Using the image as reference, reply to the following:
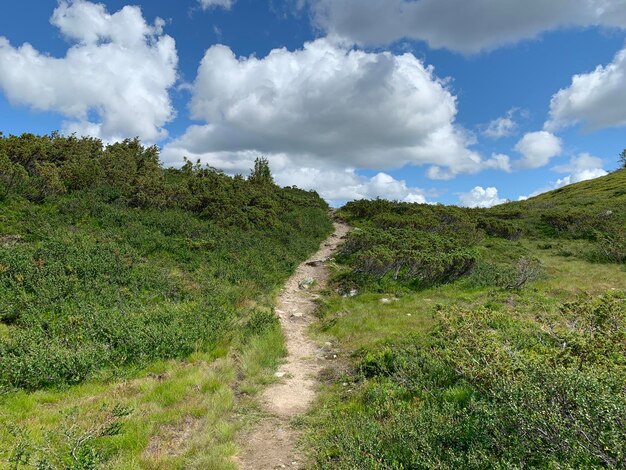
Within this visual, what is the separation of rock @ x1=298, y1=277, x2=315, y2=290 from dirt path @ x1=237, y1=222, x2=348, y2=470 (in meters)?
0.69

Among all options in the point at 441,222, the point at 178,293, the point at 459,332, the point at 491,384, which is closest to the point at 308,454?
the point at 491,384

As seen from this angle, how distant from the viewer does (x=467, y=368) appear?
6.74 m

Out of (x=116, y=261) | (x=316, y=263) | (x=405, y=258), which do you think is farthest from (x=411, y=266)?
(x=116, y=261)

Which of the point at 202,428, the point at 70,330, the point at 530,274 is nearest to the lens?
the point at 202,428

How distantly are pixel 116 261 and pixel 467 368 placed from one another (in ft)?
40.3

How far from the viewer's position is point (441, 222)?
33.9 metres

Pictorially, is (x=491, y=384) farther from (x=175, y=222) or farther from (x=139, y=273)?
(x=175, y=222)

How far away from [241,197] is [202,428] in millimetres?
23497

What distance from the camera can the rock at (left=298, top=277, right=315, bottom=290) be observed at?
19.1m

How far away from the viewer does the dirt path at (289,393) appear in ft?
21.1

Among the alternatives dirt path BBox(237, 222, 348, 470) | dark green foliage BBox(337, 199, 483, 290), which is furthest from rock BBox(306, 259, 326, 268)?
dirt path BBox(237, 222, 348, 470)

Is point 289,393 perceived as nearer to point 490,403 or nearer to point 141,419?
point 141,419

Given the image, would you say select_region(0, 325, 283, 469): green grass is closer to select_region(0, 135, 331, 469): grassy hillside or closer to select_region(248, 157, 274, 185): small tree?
select_region(0, 135, 331, 469): grassy hillside

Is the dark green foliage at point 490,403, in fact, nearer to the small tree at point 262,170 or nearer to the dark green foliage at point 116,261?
the dark green foliage at point 116,261
